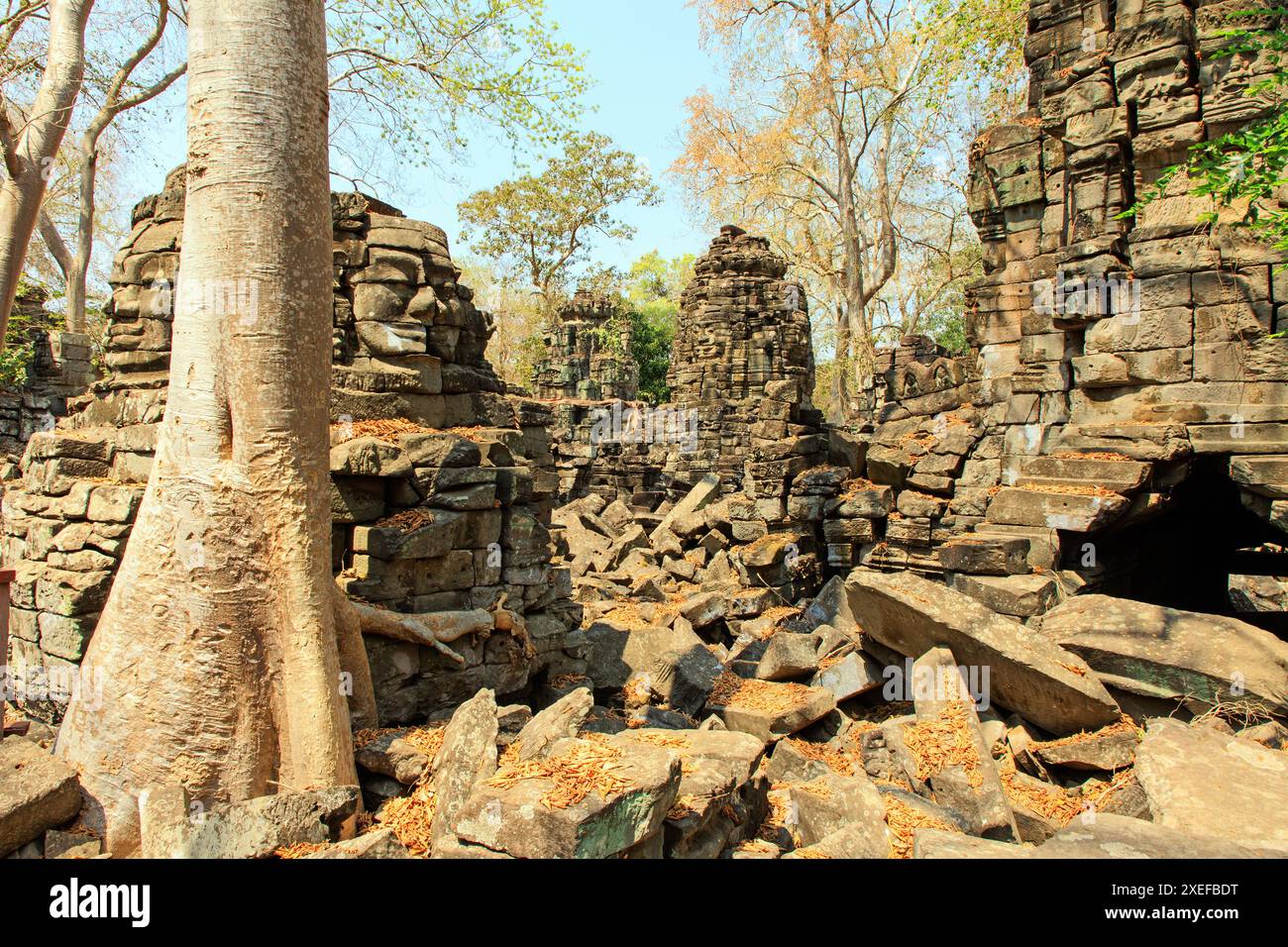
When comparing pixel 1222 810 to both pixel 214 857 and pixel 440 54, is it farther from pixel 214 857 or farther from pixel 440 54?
pixel 440 54

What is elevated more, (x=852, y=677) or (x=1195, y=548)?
(x=1195, y=548)

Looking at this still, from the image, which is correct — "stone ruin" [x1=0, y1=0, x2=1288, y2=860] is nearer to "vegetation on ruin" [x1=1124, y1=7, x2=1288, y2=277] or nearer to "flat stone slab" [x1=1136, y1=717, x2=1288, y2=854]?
"flat stone slab" [x1=1136, y1=717, x2=1288, y2=854]

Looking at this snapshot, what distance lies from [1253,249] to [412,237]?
723 centimetres

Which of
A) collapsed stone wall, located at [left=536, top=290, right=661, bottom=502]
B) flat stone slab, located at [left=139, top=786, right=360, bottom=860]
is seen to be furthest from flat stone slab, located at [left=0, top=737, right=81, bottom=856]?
collapsed stone wall, located at [left=536, top=290, right=661, bottom=502]

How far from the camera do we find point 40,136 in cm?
652

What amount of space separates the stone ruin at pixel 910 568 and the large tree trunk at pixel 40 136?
1.70 meters

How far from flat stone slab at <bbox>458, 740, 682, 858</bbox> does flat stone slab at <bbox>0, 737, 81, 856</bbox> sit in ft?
5.84

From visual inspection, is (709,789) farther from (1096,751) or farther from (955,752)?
(1096,751)

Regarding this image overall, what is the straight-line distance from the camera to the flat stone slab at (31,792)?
10.1ft

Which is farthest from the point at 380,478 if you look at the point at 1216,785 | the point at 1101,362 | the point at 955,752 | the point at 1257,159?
the point at 1257,159

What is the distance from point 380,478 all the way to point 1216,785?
5119 millimetres

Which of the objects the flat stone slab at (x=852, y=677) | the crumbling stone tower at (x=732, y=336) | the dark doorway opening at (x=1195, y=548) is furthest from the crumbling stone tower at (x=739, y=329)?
the flat stone slab at (x=852, y=677)

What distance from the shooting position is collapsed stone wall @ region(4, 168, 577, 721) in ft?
16.3
